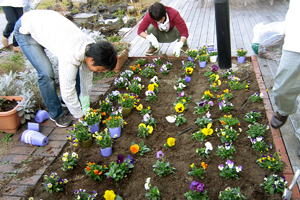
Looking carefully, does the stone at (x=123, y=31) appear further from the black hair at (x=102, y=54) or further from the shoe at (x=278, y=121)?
the shoe at (x=278, y=121)

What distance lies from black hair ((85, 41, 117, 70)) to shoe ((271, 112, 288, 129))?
152 cm

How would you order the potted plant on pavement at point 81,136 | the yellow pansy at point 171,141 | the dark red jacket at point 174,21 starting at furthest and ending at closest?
1. the dark red jacket at point 174,21
2. the potted plant on pavement at point 81,136
3. the yellow pansy at point 171,141

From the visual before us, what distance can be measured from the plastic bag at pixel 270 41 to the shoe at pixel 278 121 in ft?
5.28

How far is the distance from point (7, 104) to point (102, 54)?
1468 mm

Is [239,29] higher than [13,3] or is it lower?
lower

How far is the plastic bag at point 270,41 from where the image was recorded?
11.2ft

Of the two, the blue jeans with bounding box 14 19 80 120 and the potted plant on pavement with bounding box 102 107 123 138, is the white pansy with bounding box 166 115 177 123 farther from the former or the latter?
the blue jeans with bounding box 14 19 80 120

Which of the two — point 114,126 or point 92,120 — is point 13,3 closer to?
point 92,120

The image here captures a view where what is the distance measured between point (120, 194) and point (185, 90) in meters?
1.60

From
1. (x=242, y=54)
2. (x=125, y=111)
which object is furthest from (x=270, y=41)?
(x=125, y=111)

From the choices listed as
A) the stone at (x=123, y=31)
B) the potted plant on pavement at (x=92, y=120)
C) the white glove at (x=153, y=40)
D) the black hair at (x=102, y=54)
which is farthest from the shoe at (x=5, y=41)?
the black hair at (x=102, y=54)

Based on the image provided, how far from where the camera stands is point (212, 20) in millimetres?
5348

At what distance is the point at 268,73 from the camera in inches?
122

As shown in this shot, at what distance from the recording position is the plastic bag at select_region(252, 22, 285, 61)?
3.42m
